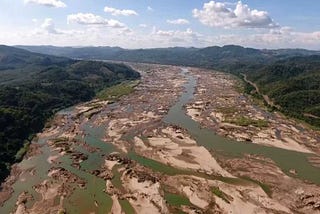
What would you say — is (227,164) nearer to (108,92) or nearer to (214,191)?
(214,191)

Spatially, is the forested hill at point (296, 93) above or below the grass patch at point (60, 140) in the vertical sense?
above

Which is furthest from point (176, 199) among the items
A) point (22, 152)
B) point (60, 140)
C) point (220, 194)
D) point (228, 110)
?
point (228, 110)

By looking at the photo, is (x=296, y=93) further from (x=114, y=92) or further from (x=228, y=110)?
(x=114, y=92)

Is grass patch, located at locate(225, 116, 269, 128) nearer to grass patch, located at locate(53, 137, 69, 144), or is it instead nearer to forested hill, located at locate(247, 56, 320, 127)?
forested hill, located at locate(247, 56, 320, 127)

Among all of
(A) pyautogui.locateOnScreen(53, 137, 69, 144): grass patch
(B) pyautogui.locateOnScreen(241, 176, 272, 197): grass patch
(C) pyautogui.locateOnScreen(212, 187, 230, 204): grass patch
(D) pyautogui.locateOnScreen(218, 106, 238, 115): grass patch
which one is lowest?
(D) pyautogui.locateOnScreen(218, 106, 238, 115): grass patch

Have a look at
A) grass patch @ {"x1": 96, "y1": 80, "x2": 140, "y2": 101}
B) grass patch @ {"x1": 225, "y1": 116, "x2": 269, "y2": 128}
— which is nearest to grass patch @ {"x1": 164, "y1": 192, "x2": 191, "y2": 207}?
grass patch @ {"x1": 225, "y1": 116, "x2": 269, "y2": 128}

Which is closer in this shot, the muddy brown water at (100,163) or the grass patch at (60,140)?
the muddy brown water at (100,163)

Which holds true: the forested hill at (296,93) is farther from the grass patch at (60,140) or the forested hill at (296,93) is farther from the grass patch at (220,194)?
the grass patch at (60,140)

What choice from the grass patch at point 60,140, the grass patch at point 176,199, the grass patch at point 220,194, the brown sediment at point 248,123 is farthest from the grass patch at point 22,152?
the brown sediment at point 248,123

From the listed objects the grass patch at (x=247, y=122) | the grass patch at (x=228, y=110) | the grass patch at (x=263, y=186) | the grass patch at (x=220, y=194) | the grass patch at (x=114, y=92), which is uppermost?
the grass patch at (x=220, y=194)
